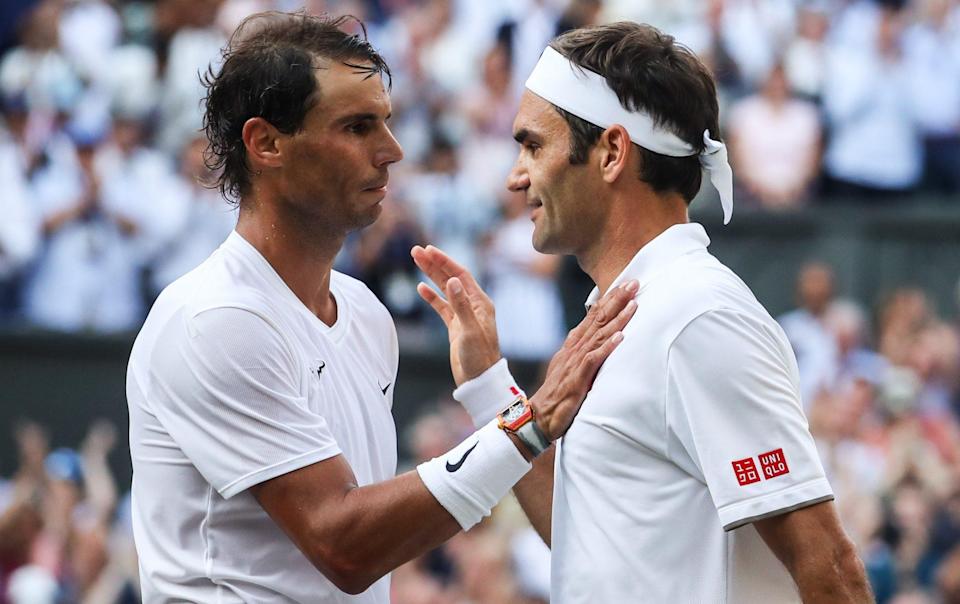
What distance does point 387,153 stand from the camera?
3.45 metres

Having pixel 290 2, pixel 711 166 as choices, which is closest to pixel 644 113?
pixel 711 166

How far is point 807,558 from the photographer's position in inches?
110

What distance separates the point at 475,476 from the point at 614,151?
0.73m

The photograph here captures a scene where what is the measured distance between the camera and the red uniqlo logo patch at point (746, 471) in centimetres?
281

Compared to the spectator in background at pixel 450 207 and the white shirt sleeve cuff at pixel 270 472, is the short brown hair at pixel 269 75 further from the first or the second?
the spectator in background at pixel 450 207

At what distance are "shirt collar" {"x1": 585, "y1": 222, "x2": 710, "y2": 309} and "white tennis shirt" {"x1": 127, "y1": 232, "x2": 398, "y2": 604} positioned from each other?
0.70 m

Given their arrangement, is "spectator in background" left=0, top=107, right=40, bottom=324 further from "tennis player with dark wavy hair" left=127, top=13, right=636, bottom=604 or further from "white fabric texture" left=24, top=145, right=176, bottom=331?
"tennis player with dark wavy hair" left=127, top=13, right=636, bottom=604

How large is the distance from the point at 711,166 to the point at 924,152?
6.69 m

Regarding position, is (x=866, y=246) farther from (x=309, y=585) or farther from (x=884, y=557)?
(x=309, y=585)

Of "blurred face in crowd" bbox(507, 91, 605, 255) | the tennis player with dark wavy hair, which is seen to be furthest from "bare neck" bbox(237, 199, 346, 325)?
"blurred face in crowd" bbox(507, 91, 605, 255)

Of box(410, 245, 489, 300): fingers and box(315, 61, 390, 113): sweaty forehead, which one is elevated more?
box(315, 61, 390, 113): sweaty forehead

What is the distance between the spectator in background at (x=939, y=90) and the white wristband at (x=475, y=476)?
22.7 ft

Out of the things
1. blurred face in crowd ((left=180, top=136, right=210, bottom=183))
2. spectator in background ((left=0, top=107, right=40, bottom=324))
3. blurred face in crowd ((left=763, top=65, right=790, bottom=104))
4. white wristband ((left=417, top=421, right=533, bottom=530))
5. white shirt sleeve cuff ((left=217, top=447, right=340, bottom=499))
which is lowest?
spectator in background ((left=0, top=107, right=40, bottom=324))

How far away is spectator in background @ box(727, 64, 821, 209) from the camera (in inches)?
364
